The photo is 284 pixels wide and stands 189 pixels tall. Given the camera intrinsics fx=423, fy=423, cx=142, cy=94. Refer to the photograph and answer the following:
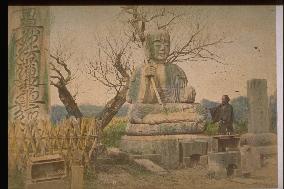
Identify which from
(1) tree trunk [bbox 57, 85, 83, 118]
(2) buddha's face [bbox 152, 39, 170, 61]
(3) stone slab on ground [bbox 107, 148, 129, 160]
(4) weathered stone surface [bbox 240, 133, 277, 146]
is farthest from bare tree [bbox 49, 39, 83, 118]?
(4) weathered stone surface [bbox 240, 133, 277, 146]

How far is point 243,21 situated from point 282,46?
29 cm

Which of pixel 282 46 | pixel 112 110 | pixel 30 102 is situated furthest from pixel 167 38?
pixel 30 102

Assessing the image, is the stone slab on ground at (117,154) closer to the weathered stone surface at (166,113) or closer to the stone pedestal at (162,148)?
the stone pedestal at (162,148)

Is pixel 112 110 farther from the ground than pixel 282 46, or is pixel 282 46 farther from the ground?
pixel 282 46

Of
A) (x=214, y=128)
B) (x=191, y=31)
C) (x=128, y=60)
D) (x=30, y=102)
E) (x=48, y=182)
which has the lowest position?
(x=48, y=182)

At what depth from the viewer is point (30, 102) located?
2.46 m

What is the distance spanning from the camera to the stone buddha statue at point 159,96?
2.54 m

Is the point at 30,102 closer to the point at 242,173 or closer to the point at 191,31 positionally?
the point at 191,31

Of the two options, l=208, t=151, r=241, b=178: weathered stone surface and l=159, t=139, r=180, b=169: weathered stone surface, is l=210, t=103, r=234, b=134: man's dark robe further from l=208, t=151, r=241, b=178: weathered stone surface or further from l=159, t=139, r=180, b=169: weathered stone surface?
l=159, t=139, r=180, b=169: weathered stone surface

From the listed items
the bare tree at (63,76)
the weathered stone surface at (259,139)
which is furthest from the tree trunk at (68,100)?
the weathered stone surface at (259,139)

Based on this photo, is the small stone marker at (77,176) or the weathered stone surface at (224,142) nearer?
the small stone marker at (77,176)

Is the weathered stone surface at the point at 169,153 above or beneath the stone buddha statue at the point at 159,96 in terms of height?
beneath

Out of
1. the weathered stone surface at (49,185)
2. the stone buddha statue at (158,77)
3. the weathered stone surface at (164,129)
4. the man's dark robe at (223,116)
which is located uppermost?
the stone buddha statue at (158,77)

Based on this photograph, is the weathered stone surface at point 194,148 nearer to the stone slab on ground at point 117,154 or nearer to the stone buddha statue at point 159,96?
the stone buddha statue at point 159,96
